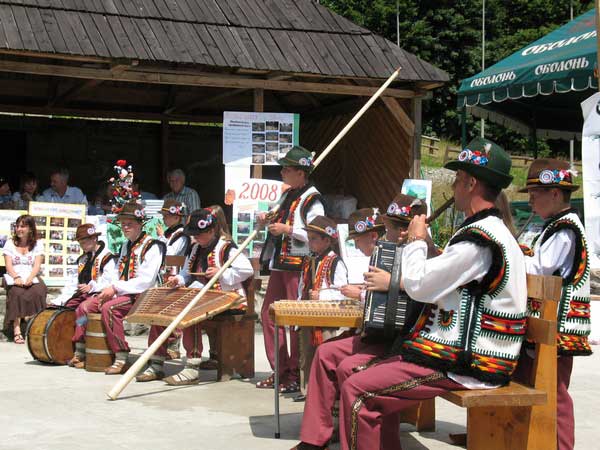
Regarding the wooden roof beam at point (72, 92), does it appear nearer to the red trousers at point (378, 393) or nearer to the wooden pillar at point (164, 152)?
the wooden pillar at point (164, 152)

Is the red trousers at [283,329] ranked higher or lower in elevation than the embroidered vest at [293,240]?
lower

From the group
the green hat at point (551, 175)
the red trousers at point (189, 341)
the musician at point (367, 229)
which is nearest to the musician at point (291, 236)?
the musician at point (367, 229)

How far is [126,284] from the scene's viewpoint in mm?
8211

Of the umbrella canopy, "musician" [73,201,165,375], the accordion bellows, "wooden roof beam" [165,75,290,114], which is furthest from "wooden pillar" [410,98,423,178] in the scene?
the accordion bellows

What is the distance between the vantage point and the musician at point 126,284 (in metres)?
8.16

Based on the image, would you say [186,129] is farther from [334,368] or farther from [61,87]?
[334,368]

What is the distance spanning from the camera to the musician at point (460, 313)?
14.1 feet

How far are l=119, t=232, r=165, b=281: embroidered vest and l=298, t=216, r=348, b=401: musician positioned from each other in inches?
70.0

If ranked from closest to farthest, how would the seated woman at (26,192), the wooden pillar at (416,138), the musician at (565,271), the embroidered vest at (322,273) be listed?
the musician at (565,271), the embroidered vest at (322,273), the seated woman at (26,192), the wooden pillar at (416,138)

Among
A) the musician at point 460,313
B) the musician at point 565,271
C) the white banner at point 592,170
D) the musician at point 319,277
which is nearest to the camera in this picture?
the musician at point 460,313

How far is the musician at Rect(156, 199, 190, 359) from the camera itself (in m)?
8.48

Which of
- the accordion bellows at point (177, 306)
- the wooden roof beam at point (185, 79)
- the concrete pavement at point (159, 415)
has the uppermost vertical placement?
the wooden roof beam at point (185, 79)

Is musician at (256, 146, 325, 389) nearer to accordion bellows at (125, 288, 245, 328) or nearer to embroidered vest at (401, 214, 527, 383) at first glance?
accordion bellows at (125, 288, 245, 328)

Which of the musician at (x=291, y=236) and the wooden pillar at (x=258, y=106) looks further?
the wooden pillar at (x=258, y=106)
